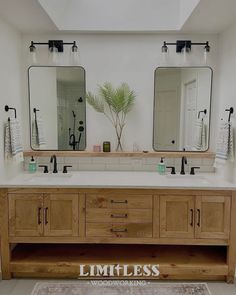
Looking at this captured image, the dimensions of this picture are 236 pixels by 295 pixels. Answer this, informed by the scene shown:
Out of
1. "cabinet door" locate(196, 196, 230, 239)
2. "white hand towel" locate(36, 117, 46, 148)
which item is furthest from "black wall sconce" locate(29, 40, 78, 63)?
"cabinet door" locate(196, 196, 230, 239)

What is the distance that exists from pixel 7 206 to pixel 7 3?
1.67 meters

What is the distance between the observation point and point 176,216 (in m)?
2.41

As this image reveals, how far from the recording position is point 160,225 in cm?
241

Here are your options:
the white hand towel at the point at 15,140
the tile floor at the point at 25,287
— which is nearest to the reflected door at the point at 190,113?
the tile floor at the point at 25,287

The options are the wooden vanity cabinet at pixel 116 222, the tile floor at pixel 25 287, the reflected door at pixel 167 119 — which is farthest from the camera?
the reflected door at pixel 167 119

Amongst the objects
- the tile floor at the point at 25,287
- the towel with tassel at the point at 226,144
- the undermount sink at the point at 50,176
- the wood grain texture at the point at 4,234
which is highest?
the towel with tassel at the point at 226,144

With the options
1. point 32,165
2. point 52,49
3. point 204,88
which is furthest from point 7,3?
point 204,88

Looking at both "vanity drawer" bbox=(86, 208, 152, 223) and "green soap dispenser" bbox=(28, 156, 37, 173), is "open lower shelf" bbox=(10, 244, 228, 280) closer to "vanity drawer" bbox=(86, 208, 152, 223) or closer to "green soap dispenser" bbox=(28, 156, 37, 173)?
"vanity drawer" bbox=(86, 208, 152, 223)

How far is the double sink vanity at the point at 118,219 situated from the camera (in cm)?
238

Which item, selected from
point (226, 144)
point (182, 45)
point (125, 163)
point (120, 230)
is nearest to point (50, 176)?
point (125, 163)

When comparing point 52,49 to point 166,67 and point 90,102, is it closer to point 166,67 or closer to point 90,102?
point 90,102

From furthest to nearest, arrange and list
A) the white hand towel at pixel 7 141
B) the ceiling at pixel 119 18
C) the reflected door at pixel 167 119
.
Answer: the reflected door at pixel 167 119, the ceiling at pixel 119 18, the white hand towel at pixel 7 141

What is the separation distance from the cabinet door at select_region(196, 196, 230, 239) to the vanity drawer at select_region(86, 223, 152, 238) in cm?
47

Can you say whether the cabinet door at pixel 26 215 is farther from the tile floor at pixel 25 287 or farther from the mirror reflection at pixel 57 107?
the mirror reflection at pixel 57 107
